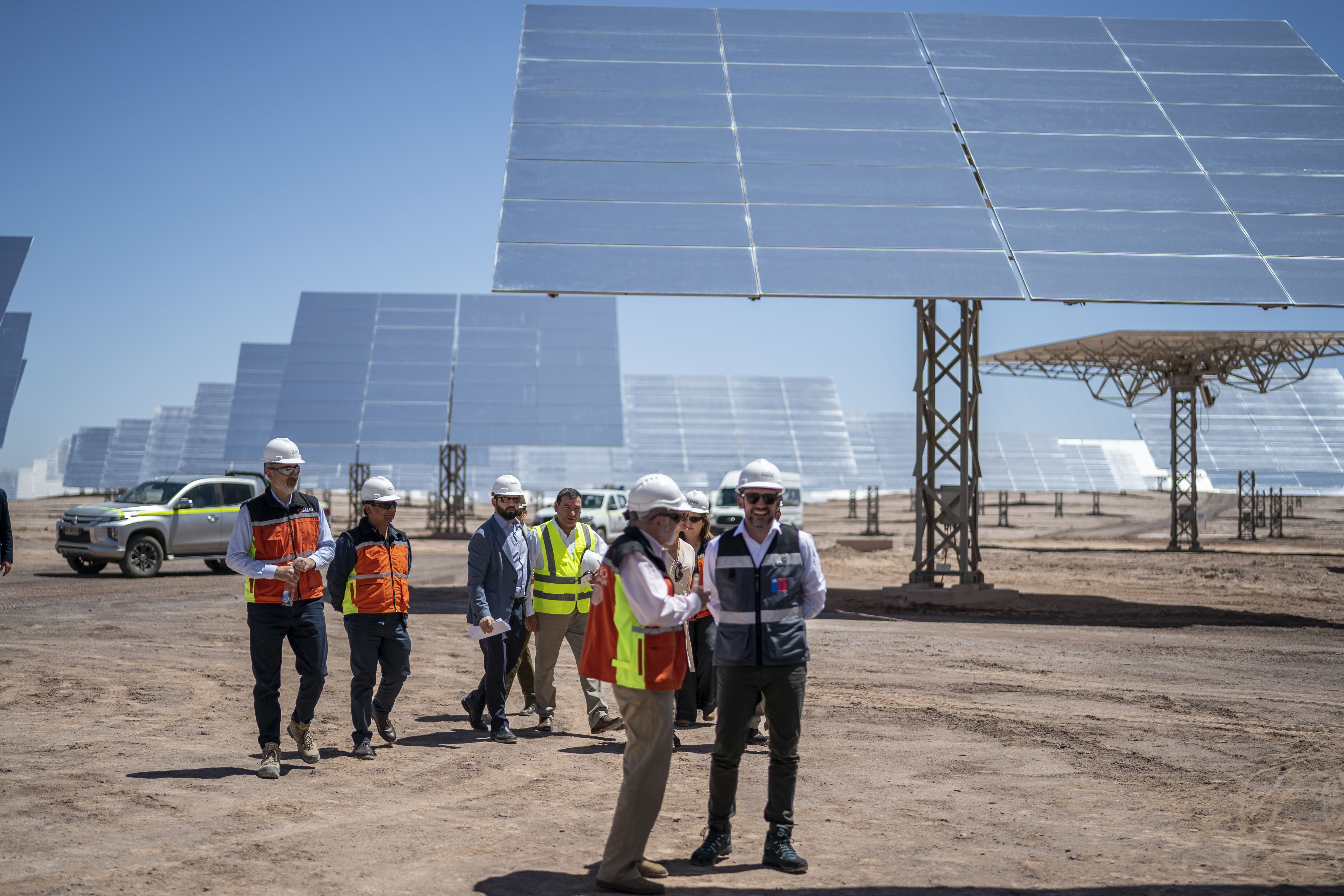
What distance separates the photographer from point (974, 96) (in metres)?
18.7

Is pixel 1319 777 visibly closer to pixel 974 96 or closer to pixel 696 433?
pixel 974 96

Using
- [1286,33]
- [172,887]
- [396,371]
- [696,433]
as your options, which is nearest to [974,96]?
[1286,33]

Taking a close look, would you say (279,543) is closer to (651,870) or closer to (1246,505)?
(651,870)

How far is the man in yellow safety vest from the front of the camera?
770 cm

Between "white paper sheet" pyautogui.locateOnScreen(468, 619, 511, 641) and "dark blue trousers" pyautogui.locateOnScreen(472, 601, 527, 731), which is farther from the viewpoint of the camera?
"dark blue trousers" pyautogui.locateOnScreen(472, 601, 527, 731)

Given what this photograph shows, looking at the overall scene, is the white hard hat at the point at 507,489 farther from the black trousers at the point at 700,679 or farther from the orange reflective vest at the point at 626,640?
the orange reflective vest at the point at 626,640

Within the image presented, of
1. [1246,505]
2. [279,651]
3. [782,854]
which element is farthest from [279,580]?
[1246,505]

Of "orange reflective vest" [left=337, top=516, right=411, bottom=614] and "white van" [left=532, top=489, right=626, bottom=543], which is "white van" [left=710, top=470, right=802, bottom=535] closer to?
"white van" [left=532, top=489, right=626, bottom=543]

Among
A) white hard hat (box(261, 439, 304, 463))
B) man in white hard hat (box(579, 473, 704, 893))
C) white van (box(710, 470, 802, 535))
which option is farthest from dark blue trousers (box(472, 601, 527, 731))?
white van (box(710, 470, 802, 535))

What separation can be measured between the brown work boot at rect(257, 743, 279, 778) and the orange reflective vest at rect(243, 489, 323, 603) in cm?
89

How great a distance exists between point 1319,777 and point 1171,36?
1875 cm

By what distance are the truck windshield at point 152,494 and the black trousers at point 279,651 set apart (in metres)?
15.1

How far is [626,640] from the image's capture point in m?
4.45

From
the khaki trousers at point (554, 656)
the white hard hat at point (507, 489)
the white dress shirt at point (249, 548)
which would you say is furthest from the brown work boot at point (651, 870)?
the white hard hat at point (507, 489)
